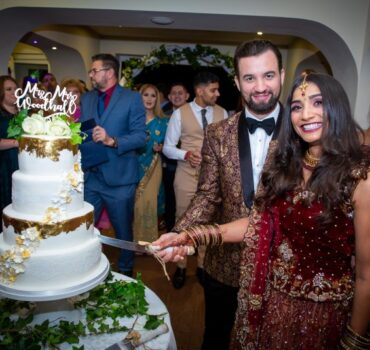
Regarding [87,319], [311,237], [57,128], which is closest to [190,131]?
[57,128]

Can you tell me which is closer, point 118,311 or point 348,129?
point 348,129

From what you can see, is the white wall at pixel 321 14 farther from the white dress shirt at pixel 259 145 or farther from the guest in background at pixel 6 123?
the white dress shirt at pixel 259 145

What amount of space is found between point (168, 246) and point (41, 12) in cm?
436

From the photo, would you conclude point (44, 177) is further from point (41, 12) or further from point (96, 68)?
point (41, 12)

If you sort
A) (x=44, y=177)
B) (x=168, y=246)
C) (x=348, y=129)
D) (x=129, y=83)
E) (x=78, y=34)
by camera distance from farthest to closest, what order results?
1. (x=78, y=34)
2. (x=129, y=83)
3. (x=168, y=246)
4. (x=44, y=177)
5. (x=348, y=129)

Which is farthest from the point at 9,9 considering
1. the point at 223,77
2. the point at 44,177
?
the point at 223,77

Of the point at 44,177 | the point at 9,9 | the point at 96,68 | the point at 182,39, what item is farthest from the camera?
the point at 182,39

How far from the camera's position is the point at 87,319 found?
174 cm

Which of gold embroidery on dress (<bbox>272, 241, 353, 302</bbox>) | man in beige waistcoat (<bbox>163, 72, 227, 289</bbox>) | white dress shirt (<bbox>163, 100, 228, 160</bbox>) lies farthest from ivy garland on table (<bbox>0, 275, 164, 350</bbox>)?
white dress shirt (<bbox>163, 100, 228, 160</bbox>)

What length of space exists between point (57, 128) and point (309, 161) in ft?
3.50

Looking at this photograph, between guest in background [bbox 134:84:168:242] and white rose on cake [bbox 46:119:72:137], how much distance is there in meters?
2.52

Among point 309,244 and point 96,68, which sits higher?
point 96,68

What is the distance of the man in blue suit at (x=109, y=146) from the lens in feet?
10.4

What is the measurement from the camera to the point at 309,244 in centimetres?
145
